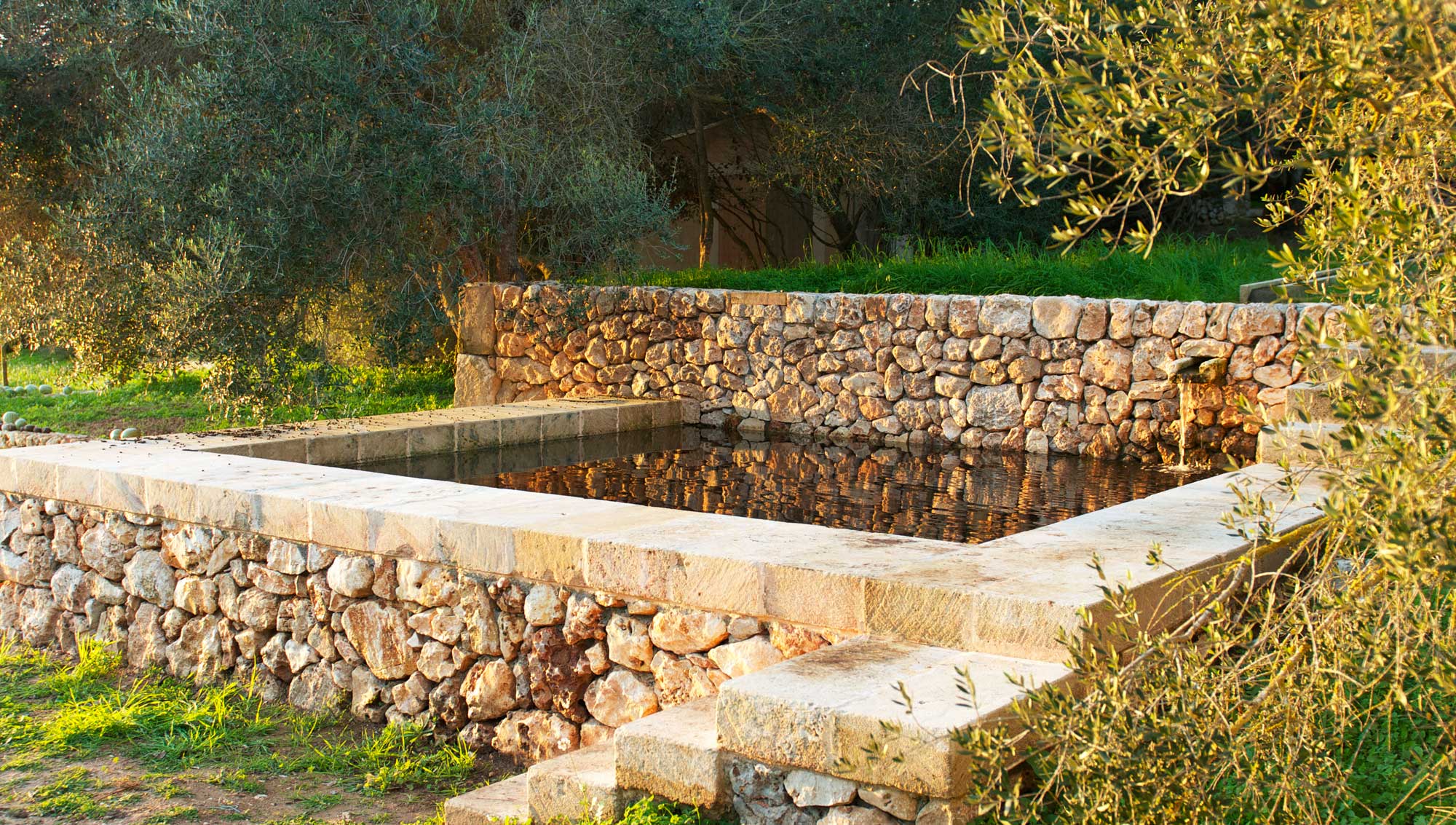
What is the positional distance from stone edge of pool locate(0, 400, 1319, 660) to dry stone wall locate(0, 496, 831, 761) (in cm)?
9

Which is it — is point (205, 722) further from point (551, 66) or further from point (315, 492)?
point (551, 66)

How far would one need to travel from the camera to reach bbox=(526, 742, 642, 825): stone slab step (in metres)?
3.47

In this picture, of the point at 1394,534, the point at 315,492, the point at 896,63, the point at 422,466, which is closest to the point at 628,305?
the point at 422,466

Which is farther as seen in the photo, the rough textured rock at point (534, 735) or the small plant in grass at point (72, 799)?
the rough textured rock at point (534, 735)

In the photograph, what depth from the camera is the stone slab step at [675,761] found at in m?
3.36

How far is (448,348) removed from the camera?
13695 millimetres

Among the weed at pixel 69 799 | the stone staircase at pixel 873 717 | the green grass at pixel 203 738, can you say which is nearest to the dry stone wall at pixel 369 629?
the green grass at pixel 203 738

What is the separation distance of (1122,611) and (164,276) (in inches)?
288

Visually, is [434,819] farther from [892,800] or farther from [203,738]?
[892,800]

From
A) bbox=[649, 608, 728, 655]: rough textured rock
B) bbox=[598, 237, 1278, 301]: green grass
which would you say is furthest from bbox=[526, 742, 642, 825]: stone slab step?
bbox=[598, 237, 1278, 301]: green grass

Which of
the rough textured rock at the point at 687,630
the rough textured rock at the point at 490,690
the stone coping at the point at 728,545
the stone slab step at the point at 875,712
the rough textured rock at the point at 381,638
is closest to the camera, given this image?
the stone slab step at the point at 875,712

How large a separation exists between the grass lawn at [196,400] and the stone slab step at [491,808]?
5.98 metres

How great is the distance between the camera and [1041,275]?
10.1 metres

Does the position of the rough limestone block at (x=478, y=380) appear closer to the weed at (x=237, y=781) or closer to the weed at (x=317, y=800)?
Answer: the weed at (x=237, y=781)
